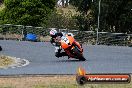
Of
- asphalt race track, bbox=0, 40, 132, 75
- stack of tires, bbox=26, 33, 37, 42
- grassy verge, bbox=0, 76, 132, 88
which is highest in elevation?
grassy verge, bbox=0, 76, 132, 88

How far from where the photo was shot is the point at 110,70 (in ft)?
63.2

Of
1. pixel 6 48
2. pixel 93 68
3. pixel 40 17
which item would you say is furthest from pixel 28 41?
pixel 93 68

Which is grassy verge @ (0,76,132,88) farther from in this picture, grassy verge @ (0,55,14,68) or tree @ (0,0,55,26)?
tree @ (0,0,55,26)

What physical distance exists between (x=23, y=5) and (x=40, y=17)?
2190mm

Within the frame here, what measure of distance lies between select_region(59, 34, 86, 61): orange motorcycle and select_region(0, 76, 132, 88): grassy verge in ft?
21.4

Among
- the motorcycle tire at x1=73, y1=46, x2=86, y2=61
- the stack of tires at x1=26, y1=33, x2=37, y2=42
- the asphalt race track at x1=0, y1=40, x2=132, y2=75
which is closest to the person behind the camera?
the asphalt race track at x1=0, y1=40, x2=132, y2=75

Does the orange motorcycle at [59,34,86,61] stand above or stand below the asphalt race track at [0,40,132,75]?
above

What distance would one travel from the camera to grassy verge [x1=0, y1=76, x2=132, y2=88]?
1412 centimetres

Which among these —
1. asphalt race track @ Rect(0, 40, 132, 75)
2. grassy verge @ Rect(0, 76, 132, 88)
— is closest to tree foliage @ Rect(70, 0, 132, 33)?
asphalt race track @ Rect(0, 40, 132, 75)

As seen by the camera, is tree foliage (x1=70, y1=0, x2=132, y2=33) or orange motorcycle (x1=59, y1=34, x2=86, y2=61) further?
tree foliage (x1=70, y1=0, x2=132, y2=33)

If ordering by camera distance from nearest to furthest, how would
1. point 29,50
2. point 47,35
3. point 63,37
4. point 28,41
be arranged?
point 63,37 → point 29,50 → point 28,41 → point 47,35

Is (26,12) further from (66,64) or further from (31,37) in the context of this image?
(66,64)

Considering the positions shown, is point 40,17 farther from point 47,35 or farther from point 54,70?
point 54,70

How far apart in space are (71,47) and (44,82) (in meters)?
8.15
